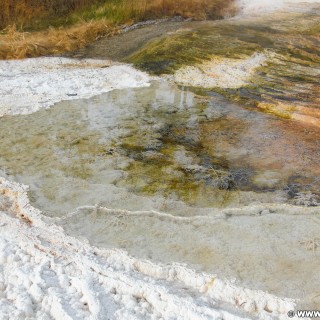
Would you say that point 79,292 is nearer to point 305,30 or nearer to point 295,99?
point 295,99

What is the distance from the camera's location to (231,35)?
31.3 ft

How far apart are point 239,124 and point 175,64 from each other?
2.64 m

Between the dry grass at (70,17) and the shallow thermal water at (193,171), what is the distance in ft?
9.44

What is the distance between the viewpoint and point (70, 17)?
36.2 feet

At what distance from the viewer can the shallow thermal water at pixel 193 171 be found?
11.2 ft

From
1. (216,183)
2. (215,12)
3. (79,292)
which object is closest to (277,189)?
(216,183)

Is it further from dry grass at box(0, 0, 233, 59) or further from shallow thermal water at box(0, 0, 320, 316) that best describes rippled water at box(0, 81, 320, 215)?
dry grass at box(0, 0, 233, 59)

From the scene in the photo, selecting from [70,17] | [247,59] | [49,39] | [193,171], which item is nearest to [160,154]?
[193,171]

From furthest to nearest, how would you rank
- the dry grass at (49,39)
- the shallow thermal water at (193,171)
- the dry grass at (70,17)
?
the dry grass at (70,17) → the dry grass at (49,39) → the shallow thermal water at (193,171)

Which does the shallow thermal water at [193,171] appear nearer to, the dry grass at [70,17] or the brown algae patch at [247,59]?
the brown algae patch at [247,59]

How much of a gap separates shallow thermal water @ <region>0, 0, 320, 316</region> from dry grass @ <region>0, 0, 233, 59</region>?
9.44 ft

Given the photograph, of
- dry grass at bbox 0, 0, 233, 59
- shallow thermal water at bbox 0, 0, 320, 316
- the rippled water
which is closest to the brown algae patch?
shallow thermal water at bbox 0, 0, 320, 316

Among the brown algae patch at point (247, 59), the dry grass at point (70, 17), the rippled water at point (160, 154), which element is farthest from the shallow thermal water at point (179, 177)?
the dry grass at point (70, 17)

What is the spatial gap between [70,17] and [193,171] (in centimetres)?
777
